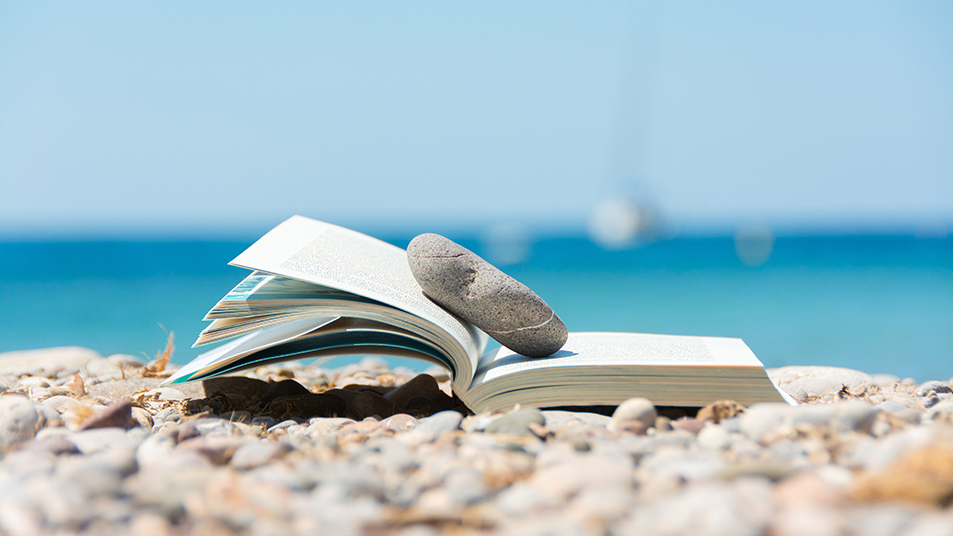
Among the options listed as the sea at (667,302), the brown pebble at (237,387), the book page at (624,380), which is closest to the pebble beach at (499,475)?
the book page at (624,380)

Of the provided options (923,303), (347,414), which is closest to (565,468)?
(347,414)

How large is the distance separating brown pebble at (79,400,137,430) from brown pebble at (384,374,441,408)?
119 cm

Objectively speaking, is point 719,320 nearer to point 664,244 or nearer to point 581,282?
point 581,282

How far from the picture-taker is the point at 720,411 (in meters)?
2.28

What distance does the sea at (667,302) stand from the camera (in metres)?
10.5

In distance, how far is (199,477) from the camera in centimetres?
144

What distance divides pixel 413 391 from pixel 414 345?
461 millimetres

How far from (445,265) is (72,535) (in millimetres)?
1679

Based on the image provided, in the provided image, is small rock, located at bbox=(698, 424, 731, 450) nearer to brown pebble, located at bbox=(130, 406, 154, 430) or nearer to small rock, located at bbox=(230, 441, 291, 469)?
small rock, located at bbox=(230, 441, 291, 469)

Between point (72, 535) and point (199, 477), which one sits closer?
point (72, 535)

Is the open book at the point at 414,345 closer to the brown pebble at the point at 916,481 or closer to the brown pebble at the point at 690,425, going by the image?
the brown pebble at the point at 690,425

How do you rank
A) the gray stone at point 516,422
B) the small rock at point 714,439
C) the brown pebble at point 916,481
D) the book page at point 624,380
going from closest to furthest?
the brown pebble at point 916,481, the small rock at point 714,439, the gray stone at point 516,422, the book page at point 624,380

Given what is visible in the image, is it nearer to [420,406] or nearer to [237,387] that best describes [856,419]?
[420,406]

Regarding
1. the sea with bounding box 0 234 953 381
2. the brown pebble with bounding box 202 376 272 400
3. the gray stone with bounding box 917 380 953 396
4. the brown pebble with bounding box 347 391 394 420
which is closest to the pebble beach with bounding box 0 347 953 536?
the brown pebble with bounding box 347 391 394 420
